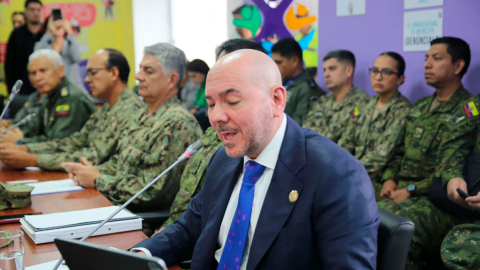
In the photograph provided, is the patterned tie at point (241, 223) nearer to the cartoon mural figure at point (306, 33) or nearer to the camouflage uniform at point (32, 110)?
the camouflage uniform at point (32, 110)

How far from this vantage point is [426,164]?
3.20 m

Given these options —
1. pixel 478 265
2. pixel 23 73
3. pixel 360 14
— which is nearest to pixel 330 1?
pixel 360 14

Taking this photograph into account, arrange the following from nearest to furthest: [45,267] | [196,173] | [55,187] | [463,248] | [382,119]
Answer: [45,267], [196,173], [463,248], [55,187], [382,119]

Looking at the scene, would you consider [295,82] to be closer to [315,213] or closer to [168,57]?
[168,57]

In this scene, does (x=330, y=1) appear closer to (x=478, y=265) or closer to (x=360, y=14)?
(x=360, y=14)

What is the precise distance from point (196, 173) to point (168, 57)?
3.13 feet

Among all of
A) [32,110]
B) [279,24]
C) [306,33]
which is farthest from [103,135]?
[279,24]

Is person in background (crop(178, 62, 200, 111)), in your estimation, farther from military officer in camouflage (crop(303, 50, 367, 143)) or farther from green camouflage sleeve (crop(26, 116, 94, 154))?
green camouflage sleeve (crop(26, 116, 94, 154))

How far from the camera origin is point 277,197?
53.2 inches

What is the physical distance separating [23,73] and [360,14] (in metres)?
5.13

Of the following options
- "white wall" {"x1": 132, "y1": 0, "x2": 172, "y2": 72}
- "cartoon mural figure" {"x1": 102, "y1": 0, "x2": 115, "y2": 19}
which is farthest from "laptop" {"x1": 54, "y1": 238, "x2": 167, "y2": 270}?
"white wall" {"x1": 132, "y1": 0, "x2": 172, "y2": 72}

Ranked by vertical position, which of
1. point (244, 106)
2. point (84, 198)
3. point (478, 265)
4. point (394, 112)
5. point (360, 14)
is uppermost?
point (360, 14)

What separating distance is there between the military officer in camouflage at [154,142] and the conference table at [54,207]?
0.12 m

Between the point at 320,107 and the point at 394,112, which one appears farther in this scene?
the point at 320,107
